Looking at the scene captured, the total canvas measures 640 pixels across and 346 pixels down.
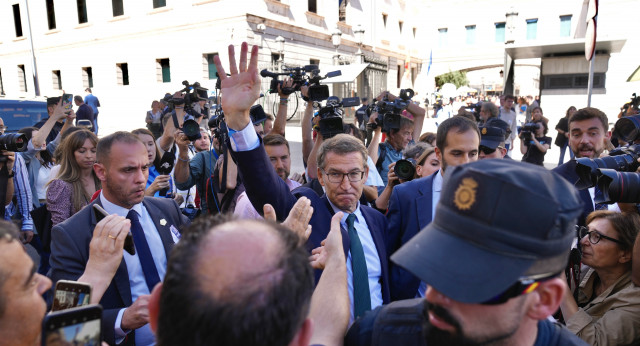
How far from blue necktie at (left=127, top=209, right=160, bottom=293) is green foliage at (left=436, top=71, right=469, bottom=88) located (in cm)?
3646

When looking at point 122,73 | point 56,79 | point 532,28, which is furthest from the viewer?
point 532,28

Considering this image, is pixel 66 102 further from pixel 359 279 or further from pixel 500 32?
pixel 500 32

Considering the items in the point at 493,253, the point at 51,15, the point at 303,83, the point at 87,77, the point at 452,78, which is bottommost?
the point at 493,253

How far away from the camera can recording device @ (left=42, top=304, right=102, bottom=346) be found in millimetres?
1073

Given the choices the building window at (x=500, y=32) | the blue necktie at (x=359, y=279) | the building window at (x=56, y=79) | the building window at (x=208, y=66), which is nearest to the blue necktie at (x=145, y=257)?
the blue necktie at (x=359, y=279)

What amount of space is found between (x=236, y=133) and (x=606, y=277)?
2.15 metres

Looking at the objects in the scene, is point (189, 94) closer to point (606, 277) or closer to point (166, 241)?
point (166, 241)

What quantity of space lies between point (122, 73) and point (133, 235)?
21909 mm

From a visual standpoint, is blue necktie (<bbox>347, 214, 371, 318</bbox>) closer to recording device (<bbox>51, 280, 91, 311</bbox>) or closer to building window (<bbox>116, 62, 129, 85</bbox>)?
recording device (<bbox>51, 280, 91, 311</bbox>)

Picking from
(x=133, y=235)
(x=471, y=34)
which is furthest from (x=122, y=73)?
(x=471, y=34)

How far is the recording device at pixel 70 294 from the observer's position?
1.30 metres

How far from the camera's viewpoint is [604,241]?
2.29m

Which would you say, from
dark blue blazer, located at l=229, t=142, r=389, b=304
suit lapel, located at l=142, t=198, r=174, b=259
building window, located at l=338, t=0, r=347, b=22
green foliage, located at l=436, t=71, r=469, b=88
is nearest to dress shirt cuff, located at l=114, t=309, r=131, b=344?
suit lapel, located at l=142, t=198, r=174, b=259

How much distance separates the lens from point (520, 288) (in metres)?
1.02
